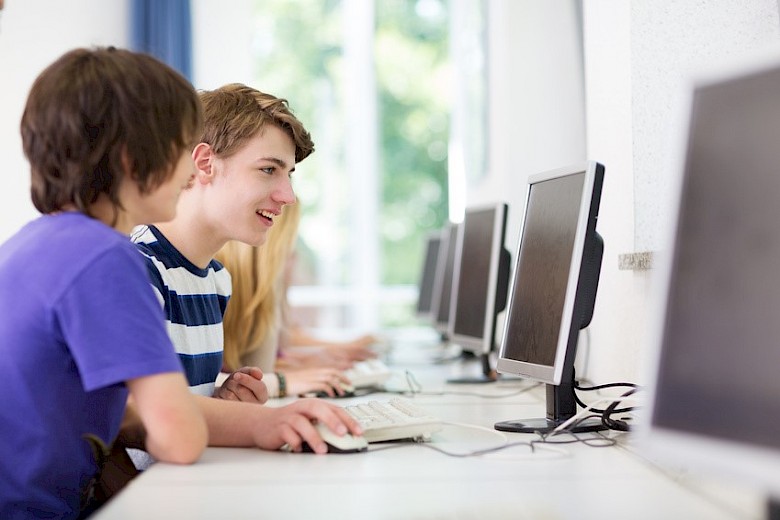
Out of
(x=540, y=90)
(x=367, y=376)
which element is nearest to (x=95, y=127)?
(x=367, y=376)

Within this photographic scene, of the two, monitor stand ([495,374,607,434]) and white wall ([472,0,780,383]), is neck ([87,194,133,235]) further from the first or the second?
white wall ([472,0,780,383])

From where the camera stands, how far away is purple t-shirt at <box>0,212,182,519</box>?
104 centimetres

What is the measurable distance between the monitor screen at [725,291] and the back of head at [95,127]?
700mm

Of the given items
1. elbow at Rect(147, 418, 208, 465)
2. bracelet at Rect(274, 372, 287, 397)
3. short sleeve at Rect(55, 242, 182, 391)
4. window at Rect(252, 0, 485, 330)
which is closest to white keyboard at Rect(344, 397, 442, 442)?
elbow at Rect(147, 418, 208, 465)

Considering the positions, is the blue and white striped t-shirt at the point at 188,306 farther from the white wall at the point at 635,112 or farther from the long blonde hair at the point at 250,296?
the white wall at the point at 635,112

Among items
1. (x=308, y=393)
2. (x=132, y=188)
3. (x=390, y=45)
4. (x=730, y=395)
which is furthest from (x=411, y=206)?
(x=730, y=395)

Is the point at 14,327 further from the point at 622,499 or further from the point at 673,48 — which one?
the point at 673,48

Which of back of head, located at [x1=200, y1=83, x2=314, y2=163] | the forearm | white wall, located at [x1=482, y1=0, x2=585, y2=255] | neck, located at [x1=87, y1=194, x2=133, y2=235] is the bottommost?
the forearm

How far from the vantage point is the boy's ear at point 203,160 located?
1.75 meters

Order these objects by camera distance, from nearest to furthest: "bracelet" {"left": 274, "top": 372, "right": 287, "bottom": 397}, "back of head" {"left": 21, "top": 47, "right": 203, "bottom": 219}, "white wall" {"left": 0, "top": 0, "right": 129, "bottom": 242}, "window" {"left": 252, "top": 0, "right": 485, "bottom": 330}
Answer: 1. "back of head" {"left": 21, "top": 47, "right": 203, "bottom": 219}
2. "bracelet" {"left": 274, "top": 372, "right": 287, "bottom": 397}
3. "white wall" {"left": 0, "top": 0, "right": 129, "bottom": 242}
4. "window" {"left": 252, "top": 0, "right": 485, "bottom": 330}

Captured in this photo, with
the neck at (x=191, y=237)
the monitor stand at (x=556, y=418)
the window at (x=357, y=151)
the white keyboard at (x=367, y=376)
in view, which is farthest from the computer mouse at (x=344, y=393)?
the window at (x=357, y=151)

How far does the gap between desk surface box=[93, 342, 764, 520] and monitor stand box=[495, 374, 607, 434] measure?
8cm

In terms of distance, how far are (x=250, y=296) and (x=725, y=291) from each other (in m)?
1.79

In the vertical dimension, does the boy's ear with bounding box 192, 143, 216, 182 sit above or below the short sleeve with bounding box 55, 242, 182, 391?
above
